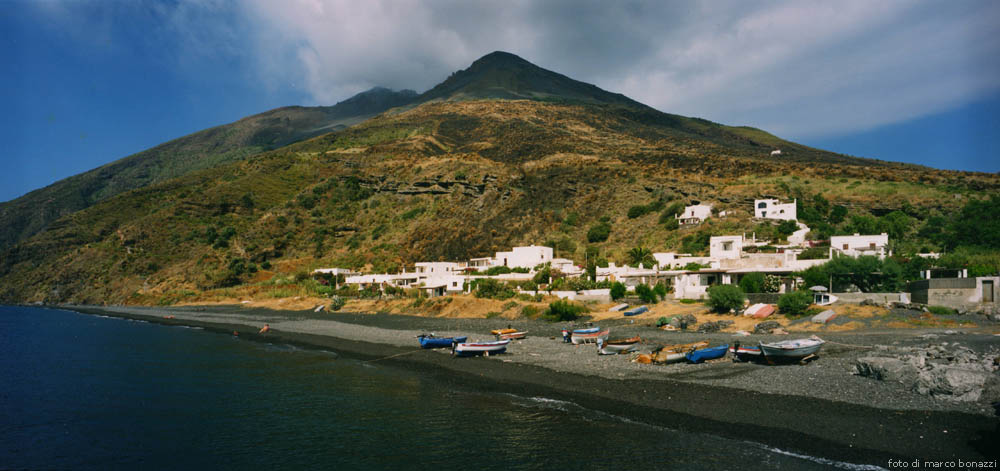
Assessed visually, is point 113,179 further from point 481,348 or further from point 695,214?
point 481,348

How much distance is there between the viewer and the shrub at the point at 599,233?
7156cm

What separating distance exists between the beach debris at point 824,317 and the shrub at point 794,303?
4.88ft

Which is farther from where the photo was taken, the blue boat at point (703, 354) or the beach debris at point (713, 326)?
the beach debris at point (713, 326)

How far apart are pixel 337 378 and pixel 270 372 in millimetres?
3975

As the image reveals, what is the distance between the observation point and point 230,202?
97500 millimetres

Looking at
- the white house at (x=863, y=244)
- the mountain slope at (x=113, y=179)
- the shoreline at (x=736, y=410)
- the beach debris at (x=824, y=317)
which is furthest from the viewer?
the mountain slope at (x=113, y=179)

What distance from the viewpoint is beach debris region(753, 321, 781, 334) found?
2632 centimetres

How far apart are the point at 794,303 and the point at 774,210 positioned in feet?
134

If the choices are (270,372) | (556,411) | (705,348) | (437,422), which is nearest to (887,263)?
(705,348)

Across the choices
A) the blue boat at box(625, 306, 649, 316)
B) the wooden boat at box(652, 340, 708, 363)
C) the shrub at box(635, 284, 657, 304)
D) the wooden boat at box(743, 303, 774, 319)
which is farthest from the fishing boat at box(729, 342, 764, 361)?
the shrub at box(635, 284, 657, 304)

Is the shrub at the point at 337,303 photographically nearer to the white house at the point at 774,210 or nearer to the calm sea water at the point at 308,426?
the calm sea water at the point at 308,426

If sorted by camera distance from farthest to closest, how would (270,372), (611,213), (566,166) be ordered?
1. (566,166)
2. (611,213)
3. (270,372)

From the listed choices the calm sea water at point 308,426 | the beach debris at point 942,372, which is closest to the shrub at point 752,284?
the beach debris at point 942,372

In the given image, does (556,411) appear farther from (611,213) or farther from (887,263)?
(611,213)
